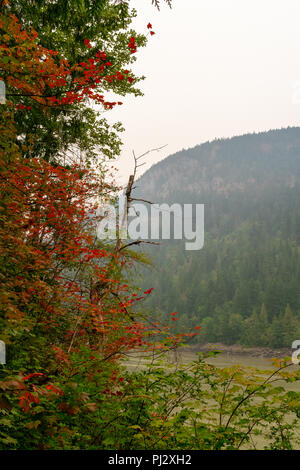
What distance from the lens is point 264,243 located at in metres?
125

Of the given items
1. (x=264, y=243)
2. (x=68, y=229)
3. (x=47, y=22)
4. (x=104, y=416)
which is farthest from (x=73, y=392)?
(x=264, y=243)

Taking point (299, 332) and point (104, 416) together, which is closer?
point (104, 416)

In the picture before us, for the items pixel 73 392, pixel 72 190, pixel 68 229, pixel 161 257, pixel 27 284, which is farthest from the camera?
pixel 161 257

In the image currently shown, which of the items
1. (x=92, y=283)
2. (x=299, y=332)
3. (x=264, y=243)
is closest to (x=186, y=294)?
(x=299, y=332)

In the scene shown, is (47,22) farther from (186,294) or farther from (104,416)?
(186,294)

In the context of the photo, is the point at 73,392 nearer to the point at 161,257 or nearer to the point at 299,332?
→ the point at 299,332

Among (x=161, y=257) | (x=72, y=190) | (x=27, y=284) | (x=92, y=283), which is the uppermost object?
(x=72, y=190)

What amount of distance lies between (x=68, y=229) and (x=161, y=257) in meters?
135
